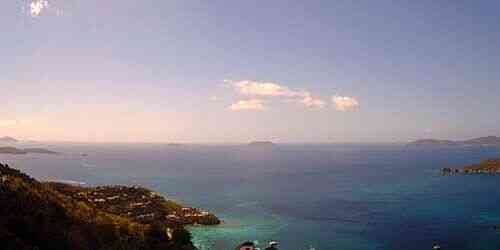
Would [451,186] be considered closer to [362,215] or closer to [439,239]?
[362,215]

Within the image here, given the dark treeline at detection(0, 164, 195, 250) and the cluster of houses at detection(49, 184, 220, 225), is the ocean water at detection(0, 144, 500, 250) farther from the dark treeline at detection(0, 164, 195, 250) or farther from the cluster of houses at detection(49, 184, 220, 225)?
the dark treeline at detection(0, 164, 195, 250)

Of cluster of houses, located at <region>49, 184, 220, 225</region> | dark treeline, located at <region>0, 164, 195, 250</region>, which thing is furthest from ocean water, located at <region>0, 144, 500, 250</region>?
dark treeline, located at <region>0, 164, 195, 250</region>

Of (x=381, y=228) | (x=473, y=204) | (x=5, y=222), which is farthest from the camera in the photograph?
(x=473, y=204)

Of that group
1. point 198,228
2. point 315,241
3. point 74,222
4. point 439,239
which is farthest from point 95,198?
point 439,239

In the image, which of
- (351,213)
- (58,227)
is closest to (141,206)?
(58,227)

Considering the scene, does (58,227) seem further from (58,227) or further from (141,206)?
(141,206)

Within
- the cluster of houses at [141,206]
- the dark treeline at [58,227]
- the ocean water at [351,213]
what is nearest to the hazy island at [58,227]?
the dark treeline at [58,227]

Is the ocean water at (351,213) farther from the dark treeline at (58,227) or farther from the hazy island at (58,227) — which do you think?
the dark treeline at (58,227)

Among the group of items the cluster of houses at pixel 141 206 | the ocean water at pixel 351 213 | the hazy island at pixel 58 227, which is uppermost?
the hazy island at pixel 58 227

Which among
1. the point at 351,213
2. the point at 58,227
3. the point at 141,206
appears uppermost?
the point at 58,227

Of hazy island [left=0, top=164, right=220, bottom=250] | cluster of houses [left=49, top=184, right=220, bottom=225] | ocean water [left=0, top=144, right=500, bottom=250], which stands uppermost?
hazy island [left=0, top=164, right=220, bottom=250]

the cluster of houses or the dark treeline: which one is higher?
the dark treeline
